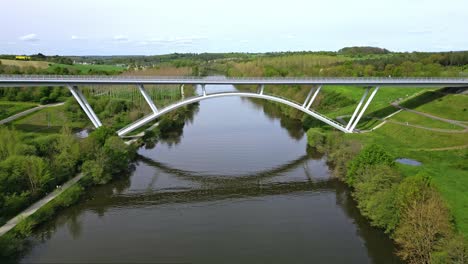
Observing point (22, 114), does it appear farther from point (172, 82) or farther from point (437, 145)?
point (437, 145)

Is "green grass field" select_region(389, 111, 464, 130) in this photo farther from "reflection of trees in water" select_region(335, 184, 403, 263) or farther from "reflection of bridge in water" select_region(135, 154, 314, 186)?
"reflection of trees in water" select_region(335, 184, 403, 263)

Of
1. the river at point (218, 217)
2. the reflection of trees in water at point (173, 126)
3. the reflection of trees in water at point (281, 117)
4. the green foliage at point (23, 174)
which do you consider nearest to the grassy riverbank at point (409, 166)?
the reflection of trees in water at point (281, 117)

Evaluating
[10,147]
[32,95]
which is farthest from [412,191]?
[32,95]

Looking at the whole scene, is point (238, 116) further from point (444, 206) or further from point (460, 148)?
point (444, 206)

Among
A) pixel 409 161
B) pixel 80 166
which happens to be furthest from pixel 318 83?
pixel 80 166

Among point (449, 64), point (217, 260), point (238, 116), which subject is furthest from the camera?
point (449, 64)

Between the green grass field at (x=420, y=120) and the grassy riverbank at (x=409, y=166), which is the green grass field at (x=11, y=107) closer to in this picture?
the grassy riverbank at (x=409, y=166)

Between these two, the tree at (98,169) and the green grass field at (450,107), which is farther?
the green grass field at (450,107)
